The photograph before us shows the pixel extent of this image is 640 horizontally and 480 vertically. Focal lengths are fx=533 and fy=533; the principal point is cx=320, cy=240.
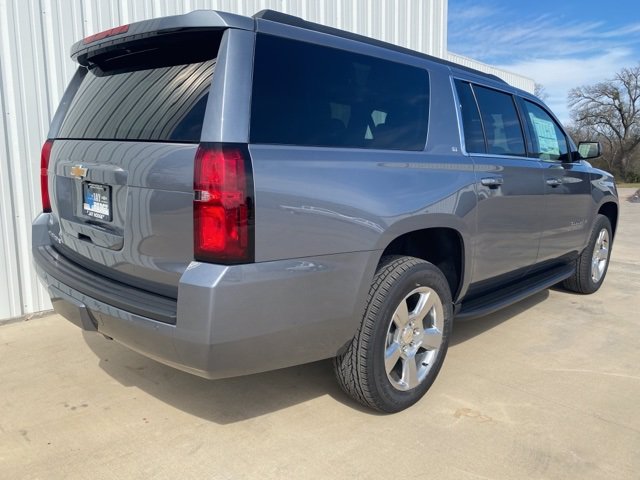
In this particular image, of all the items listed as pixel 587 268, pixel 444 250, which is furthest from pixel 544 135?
pixel 444 250

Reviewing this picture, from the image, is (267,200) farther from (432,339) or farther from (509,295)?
(509,295)

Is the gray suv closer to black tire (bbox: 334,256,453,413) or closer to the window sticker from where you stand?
black tire (bbox: 334,256,453,413)

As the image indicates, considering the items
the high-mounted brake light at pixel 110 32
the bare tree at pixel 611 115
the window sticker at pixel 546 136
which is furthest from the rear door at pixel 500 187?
the bare tree at pixel 611 115

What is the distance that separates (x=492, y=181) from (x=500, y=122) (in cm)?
65

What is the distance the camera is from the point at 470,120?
3.48 m

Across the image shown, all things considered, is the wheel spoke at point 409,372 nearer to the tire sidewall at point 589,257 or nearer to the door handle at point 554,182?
the door handle at point 554,182

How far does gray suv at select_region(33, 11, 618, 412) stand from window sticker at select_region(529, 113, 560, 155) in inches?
43.4

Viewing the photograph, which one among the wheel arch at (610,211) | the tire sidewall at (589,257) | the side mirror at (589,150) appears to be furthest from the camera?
the wheel arch at (610,211)

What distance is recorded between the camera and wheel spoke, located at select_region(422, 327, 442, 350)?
9.96 feet

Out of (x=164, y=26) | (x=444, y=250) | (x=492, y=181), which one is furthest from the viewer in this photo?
(x=492, y=181)

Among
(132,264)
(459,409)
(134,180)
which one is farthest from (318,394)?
(134,180)

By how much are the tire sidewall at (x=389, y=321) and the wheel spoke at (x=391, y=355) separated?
46mm

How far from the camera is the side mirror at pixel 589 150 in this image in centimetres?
512

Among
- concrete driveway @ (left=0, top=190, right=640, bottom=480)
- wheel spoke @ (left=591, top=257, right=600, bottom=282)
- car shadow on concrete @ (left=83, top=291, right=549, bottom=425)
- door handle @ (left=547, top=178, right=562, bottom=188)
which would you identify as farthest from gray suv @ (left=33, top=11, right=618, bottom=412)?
wheel spoke @ (left=591, top=257, right=600, bottom=282)
